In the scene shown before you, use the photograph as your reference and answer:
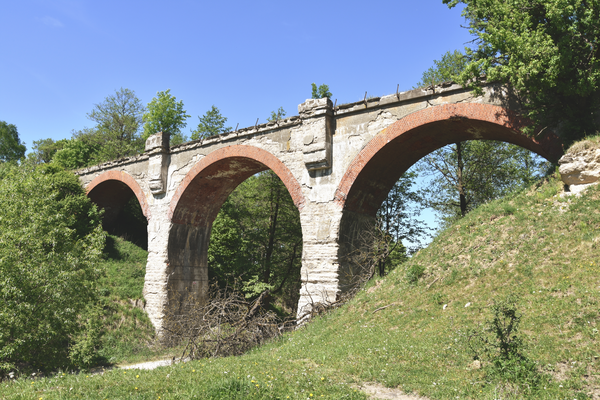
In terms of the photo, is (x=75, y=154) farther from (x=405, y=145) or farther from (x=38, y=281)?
(x=405, y=145)

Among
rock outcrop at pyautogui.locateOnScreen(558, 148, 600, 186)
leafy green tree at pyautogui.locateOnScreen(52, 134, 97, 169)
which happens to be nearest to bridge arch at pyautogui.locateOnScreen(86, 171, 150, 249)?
leafy green tree at pyautogui.locateOnScreen(52, 134, 97, 169)

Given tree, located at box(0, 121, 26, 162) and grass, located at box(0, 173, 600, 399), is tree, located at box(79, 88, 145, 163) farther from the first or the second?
grass, located at box(0, 173, 600, 399)

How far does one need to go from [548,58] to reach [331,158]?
5.45 metres

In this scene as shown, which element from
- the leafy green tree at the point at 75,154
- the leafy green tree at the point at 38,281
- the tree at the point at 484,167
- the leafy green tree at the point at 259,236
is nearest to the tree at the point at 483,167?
the tree at the point at 484,167

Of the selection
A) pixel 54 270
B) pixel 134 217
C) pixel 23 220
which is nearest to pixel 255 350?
pixel 54 270

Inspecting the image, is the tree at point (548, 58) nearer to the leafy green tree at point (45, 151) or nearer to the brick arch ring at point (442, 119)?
the brick arch ring at point (442, 119)

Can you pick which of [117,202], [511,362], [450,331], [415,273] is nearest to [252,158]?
[415,273]

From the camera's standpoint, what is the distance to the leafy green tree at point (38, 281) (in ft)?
31.8

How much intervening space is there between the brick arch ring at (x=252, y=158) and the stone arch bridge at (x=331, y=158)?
31mm

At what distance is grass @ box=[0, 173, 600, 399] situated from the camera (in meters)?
5.13

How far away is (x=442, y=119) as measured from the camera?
9.88m

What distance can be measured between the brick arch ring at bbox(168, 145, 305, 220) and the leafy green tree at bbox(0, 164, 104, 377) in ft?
11.5

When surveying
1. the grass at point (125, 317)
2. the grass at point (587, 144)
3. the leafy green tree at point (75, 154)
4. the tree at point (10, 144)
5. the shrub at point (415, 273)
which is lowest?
the grass at point (125, 317)

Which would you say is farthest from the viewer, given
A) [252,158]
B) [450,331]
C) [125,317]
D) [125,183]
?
[125,183]
